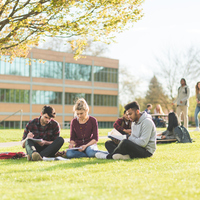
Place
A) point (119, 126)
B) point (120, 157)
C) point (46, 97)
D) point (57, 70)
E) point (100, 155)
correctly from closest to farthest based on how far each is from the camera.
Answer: point (120, 157), point (100, 155), point (119, 126), point (46, 97), point (57, 70)

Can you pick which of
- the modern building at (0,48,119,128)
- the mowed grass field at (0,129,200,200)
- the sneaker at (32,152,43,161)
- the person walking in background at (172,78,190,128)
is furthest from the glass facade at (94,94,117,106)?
the mowed grass field at (0,129,200,200)

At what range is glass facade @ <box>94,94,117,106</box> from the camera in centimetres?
5787

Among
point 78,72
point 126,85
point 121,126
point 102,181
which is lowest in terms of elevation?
point 102,181

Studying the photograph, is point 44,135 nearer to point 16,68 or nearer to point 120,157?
point 120,157

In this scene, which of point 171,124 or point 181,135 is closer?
point 181,135

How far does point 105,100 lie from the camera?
59.3 meters

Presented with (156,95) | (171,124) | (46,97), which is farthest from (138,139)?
(156,95)

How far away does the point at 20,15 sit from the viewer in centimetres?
1425

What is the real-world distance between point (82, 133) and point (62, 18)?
24.4ft

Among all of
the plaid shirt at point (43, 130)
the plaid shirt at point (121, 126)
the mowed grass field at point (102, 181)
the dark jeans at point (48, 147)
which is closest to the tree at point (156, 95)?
the plaid shirt at point (121, 126)

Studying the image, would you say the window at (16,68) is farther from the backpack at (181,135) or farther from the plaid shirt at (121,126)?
the plaid shirt at (121,126)

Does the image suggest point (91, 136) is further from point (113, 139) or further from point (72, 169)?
point (72, 169)

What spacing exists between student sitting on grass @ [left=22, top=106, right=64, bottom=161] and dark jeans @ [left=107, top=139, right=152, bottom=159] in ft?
5.13

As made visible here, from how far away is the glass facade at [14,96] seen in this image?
4731 centimetres
